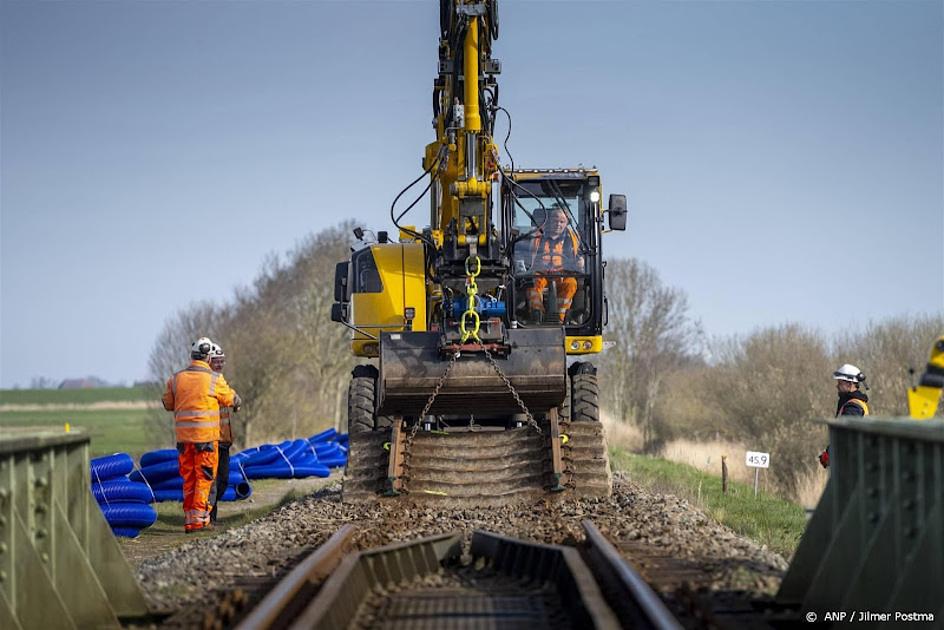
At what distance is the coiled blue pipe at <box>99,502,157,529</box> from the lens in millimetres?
11312

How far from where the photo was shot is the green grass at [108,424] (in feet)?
123

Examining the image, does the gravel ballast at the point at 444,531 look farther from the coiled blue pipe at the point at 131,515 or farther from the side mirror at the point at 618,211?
the side mirror at the point at 618,211

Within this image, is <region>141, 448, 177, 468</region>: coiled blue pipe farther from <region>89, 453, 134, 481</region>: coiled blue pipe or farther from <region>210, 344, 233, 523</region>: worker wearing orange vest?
<region>210, 344, 233, 523</region>: worker wearing orange vest

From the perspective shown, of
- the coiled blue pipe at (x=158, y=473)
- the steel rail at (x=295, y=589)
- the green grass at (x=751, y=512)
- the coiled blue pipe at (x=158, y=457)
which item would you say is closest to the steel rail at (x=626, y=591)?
the steel rail at (x=295, y=589)

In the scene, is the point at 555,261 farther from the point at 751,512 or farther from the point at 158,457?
the point at 158,457

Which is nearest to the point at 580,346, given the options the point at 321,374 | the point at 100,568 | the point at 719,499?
the point at 719,499

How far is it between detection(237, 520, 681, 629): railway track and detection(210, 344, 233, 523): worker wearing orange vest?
147 inches

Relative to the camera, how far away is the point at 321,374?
40.9 m

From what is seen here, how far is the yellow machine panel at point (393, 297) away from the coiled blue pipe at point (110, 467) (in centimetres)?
323

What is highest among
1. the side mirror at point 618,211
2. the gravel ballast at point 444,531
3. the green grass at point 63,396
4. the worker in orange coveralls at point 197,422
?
the side mirror at point 618,211

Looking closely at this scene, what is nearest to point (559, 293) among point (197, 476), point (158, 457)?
point (197, 476)

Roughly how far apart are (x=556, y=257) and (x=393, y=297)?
212 centimetres

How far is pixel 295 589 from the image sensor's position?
20.3 feet

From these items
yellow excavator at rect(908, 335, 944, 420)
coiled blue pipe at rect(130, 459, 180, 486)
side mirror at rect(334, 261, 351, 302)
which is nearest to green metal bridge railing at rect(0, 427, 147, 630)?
yellow excavator at rect(908, 335, 944, 420)
